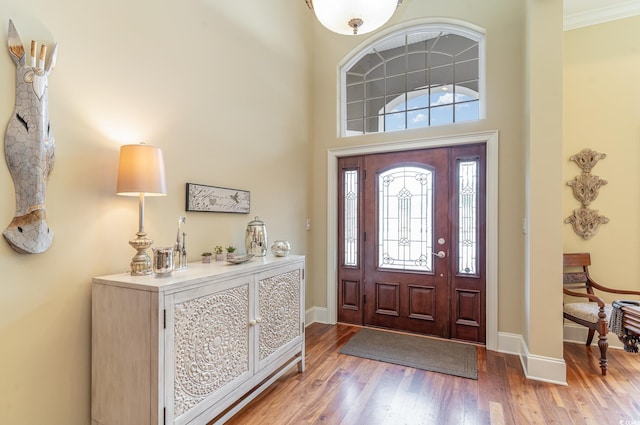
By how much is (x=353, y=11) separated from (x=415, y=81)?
205 centimetres

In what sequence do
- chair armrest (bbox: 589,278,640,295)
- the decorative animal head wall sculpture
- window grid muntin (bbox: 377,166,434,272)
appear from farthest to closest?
window grid muntin (bbox: 377,166,434,272)
chair armrest (bbox: 589,278,640,295)
the decorative animal head wall sculpture

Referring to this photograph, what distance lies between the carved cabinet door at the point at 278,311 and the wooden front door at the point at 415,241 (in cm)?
132

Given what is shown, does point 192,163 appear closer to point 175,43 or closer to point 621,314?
point 175,43

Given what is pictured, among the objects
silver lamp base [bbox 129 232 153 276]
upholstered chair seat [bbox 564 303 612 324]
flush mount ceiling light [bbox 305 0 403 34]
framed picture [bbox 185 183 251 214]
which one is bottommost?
upholstered chair seat [bbox 564 303 612 324]

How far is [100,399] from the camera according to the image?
1.76 m

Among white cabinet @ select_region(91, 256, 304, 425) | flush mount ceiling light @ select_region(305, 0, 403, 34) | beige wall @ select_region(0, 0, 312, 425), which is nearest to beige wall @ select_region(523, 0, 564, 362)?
flush mount ceiling light @ select_region(305, 0, 403, 34)

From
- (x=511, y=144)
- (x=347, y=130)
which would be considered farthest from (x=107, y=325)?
(x=511, y=144)

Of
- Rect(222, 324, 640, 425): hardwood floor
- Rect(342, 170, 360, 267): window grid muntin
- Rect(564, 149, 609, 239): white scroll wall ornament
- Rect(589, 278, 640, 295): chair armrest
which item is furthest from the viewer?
Rect(342, 170, 360, 267): window grid muntin

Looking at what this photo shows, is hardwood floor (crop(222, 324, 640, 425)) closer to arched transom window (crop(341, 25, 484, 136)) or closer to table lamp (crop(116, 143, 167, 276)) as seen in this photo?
table lamp (crop(116, 143, 167, 276))

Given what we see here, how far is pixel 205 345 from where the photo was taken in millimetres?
1855

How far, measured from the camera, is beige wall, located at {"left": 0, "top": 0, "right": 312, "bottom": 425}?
5.15ft

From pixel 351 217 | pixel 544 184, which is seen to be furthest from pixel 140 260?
pixel 544 184

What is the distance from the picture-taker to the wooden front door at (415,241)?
134 inches

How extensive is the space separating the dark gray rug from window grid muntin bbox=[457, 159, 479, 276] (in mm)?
800
